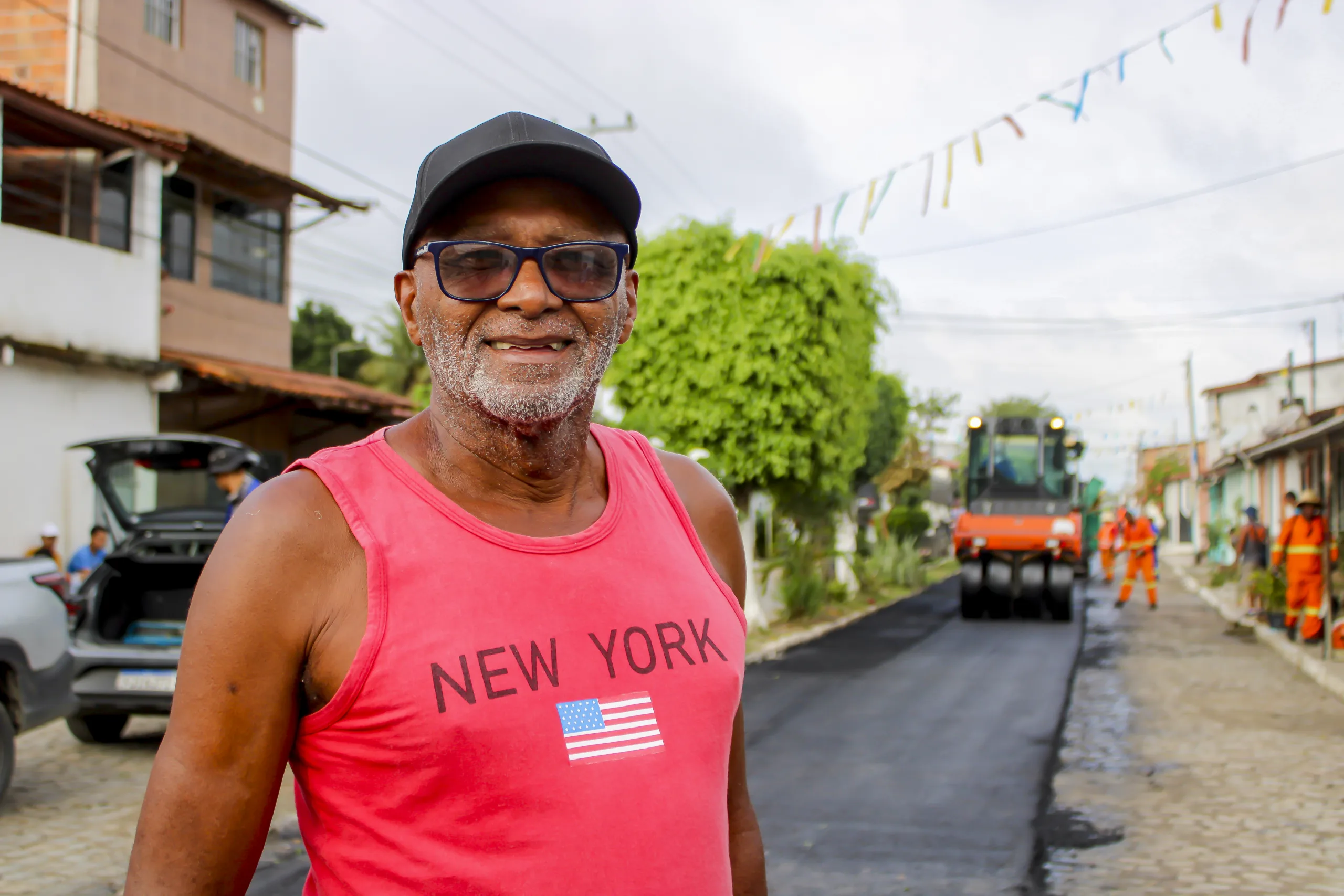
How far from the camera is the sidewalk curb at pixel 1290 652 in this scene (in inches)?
459

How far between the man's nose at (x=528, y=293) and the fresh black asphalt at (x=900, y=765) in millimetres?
4463

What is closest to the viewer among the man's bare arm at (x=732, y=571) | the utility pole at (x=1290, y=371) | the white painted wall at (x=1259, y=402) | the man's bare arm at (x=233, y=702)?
the man's bare arm at (x=233, y=702)

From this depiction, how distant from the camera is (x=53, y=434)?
13625mm

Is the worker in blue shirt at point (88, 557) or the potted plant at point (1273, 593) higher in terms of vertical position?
the worker in blue shirt at point (88, 557)

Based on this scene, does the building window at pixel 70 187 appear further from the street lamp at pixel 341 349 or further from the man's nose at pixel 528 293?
the street lamp at pixel 341 349

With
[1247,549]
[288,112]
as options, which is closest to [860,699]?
[1247,549]

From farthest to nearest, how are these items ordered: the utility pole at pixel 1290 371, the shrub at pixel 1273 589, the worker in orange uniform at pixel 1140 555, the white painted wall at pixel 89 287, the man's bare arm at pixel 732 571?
the utility pole at pixel 1290 371, the worker in orange uniform at pixel 1140 555, the shrub at pixel 1273 589, the white painted wall at pixel 89 287, the man's bare arm at pixel 732 571

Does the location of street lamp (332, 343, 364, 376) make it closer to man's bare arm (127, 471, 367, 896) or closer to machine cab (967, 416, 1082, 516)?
machine cab (967, 416, 1082, 516)

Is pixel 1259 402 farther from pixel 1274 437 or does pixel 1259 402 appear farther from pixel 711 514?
pixel 711 514

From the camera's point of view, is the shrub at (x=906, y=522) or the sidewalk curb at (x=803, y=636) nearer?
the sidewalk curb at (x=803, y=636)

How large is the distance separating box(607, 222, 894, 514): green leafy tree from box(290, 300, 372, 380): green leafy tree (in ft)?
91.8

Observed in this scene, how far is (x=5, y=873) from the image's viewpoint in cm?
571

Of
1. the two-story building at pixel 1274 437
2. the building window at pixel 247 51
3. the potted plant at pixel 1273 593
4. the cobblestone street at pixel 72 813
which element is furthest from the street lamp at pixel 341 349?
the cobblestone street at pixel 72 813

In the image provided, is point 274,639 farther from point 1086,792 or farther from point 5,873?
point 1086,792
